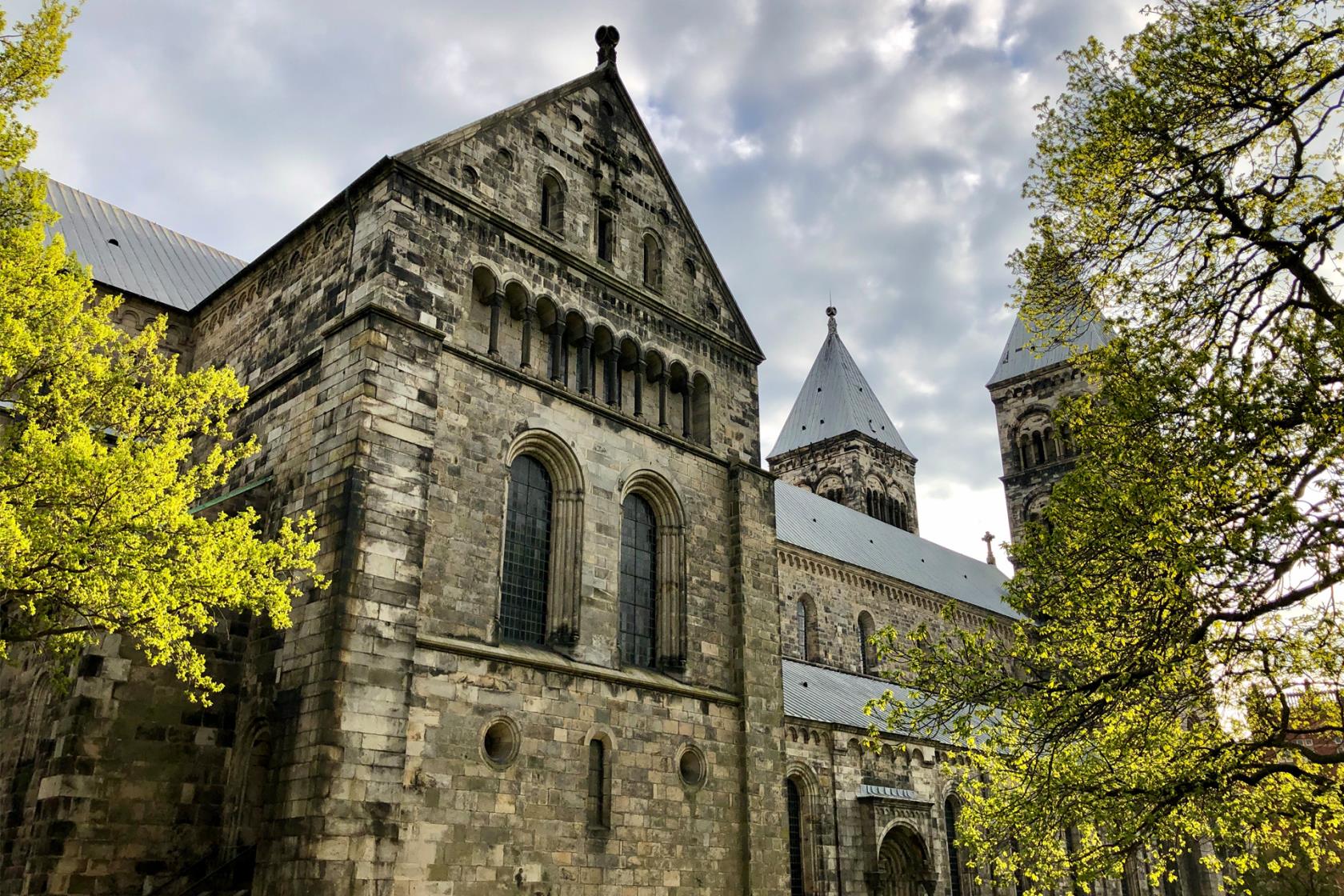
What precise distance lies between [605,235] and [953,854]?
73.6ft

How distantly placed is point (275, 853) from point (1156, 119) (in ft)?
46.0

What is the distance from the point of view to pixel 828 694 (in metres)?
31.8

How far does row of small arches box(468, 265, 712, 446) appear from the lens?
17.8 metres

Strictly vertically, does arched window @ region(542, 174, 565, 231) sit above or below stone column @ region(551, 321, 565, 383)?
above

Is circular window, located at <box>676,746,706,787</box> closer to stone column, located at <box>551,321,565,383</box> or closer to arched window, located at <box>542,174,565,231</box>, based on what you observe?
stone column, located at <box>551,321,565,383</box>

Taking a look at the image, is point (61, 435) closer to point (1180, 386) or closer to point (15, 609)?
point (15, 609)

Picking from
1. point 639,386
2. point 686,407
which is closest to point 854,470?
point 686,407

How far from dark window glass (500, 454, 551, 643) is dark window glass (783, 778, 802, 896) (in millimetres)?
12205

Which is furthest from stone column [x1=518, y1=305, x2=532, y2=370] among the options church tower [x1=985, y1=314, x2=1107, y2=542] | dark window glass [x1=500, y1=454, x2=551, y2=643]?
church tower [x1=985, y1=314, x2=1107, y2=542]

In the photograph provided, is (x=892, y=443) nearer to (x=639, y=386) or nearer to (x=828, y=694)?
(x=828, y=694)

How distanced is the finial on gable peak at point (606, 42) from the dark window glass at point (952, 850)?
2362cm

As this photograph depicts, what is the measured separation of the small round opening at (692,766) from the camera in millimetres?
18031

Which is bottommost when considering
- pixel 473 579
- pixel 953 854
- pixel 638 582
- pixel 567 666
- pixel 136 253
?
pixel 953 854

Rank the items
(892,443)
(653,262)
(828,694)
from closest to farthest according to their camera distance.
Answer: (653,262) < (828,694) < (892,443)
